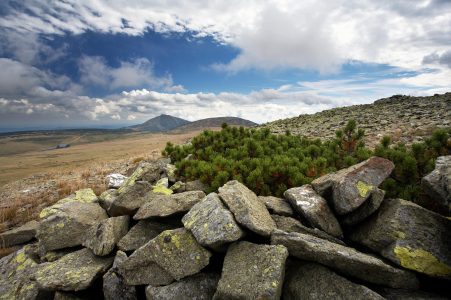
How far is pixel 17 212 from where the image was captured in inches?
586

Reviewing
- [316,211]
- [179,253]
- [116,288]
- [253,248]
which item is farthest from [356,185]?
[116,288]

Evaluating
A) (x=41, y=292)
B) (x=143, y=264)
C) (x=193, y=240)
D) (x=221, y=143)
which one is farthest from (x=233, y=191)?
(x=221, y=143)

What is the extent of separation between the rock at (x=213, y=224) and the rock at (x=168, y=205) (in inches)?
30.9

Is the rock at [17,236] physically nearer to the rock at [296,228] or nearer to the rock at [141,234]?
the rock at [141,234]

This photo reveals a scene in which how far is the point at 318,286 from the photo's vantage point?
17.5 ft

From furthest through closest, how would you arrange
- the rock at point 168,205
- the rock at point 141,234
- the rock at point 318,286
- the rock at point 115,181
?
the rock at point 115,181 → the rock at point 168,205 → the rock at point 141,234 → the rock at point 318,286

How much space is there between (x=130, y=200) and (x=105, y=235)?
1670 millimetres

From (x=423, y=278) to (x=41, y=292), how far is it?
937 centimetres

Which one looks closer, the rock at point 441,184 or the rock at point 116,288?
the rock at point 441,184

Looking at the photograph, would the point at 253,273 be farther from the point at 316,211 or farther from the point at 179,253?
the point at 316,211

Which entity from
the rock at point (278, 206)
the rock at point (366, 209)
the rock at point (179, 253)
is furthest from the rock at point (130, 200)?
the rock at point (366, 209)

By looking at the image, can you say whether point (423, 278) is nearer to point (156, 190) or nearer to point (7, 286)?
point (156, 190)

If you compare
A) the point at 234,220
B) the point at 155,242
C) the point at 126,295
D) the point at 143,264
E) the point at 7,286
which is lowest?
the point at 7,286

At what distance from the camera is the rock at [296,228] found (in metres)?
6.32
